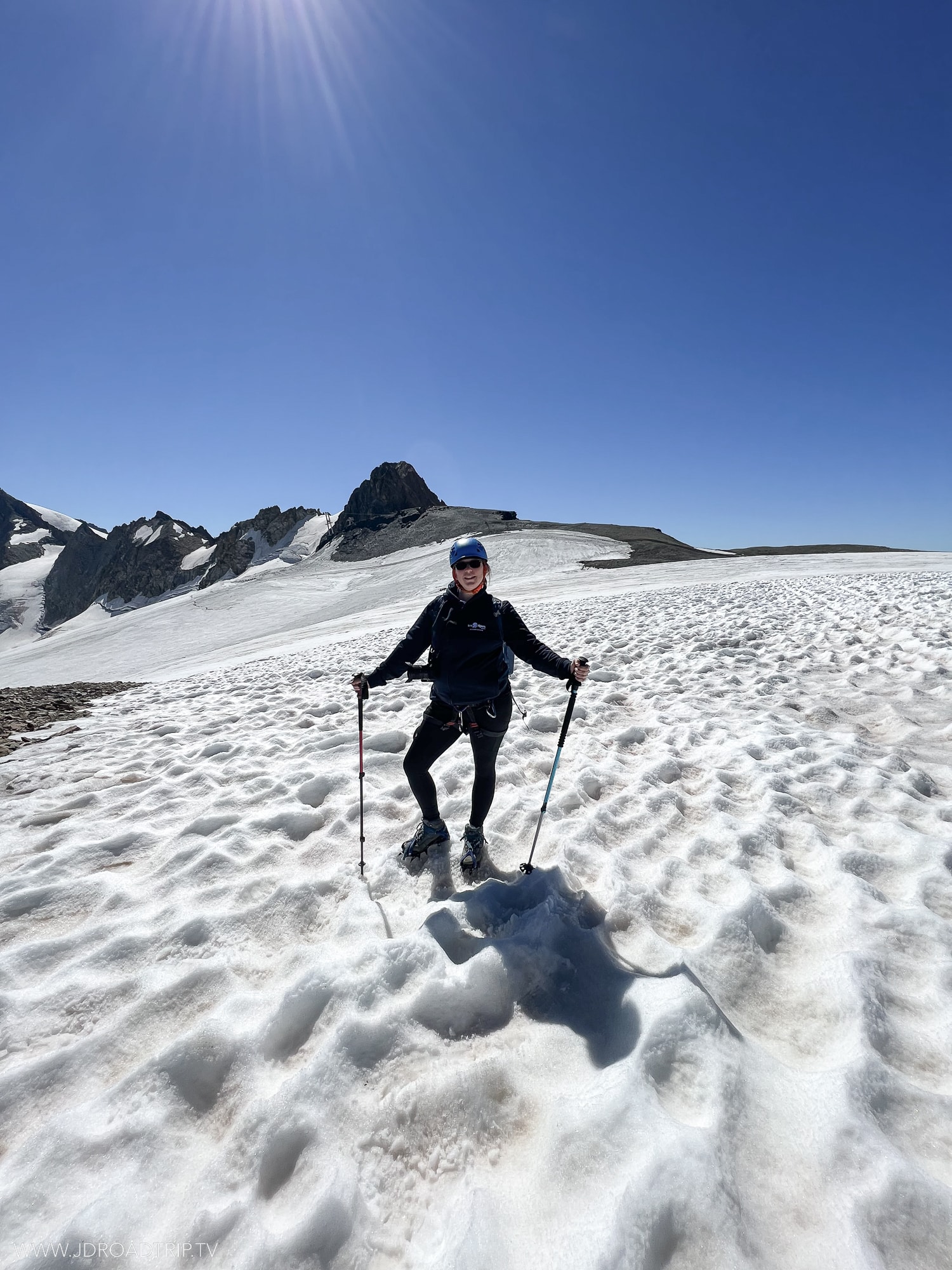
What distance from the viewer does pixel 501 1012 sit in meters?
3.08

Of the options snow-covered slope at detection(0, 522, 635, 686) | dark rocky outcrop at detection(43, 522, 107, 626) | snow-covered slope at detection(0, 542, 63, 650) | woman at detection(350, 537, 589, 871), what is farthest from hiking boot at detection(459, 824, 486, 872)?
snow-covered slope at detection(0, 542, 63, 650)

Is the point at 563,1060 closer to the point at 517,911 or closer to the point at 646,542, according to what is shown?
the point at 517,911

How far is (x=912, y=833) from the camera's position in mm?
4391

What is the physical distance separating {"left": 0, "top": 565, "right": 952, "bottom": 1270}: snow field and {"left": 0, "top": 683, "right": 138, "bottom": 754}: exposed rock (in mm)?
2428

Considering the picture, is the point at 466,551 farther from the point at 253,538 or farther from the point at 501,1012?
the point at 253,538

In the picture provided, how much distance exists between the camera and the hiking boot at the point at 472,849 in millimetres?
4391

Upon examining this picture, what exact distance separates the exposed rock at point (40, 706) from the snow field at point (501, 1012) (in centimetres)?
243

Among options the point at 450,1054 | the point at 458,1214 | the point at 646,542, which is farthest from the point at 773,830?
the point at 646,542

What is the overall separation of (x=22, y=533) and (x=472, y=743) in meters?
220

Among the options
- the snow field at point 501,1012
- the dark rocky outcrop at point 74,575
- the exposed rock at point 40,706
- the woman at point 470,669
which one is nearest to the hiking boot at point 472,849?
the woman at point 470,669

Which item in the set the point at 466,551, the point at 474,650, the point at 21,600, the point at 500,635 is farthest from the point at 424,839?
the point at 21,600

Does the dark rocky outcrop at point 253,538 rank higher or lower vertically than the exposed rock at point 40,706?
higher

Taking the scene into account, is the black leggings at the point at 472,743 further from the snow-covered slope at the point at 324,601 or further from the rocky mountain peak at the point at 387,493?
the rocky mountain peak at the point at 387,493

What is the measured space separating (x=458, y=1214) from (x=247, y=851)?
3.33 metres
